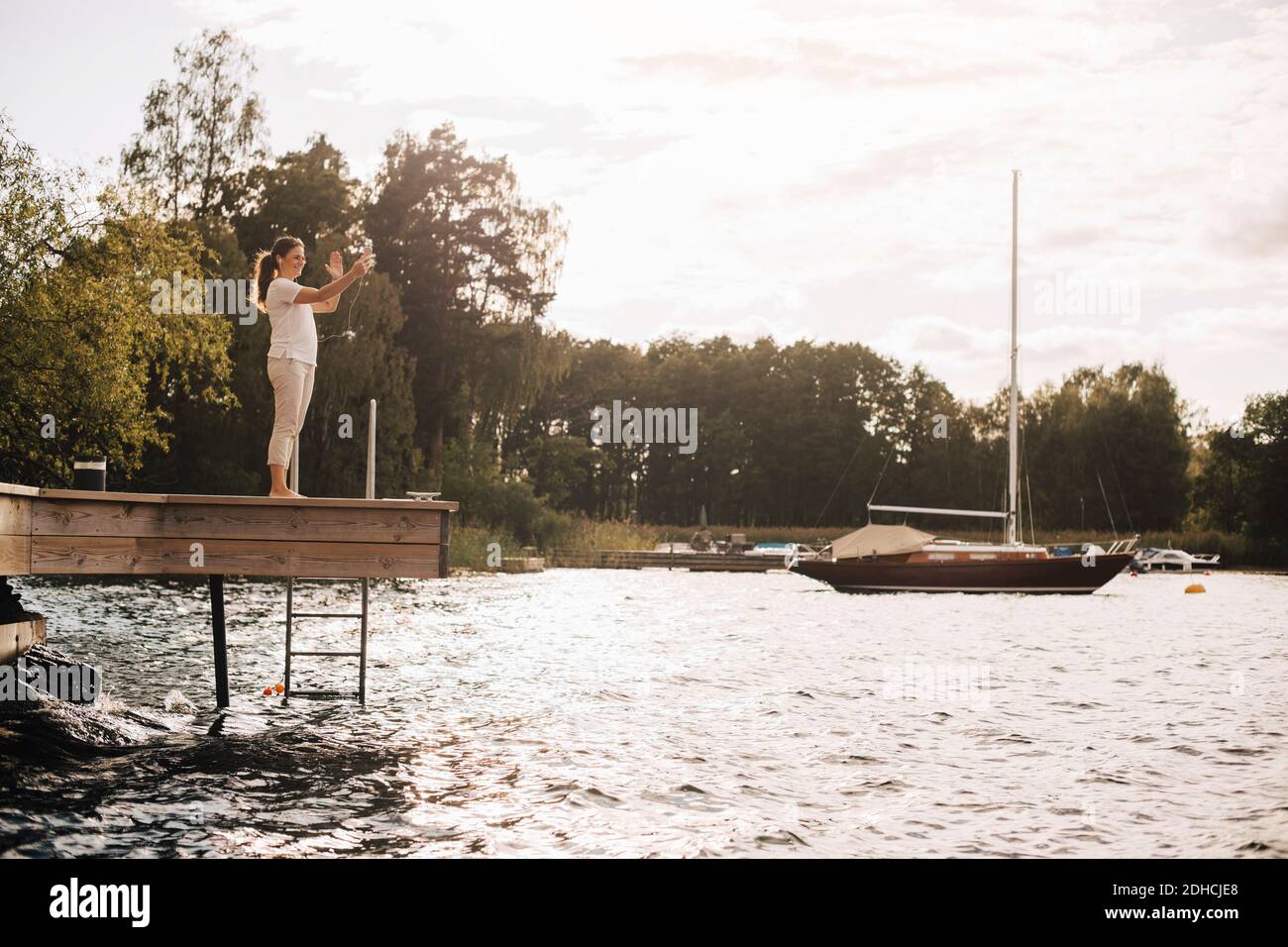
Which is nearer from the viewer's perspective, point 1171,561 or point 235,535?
point 235,535

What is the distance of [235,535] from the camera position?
1015 centimetres

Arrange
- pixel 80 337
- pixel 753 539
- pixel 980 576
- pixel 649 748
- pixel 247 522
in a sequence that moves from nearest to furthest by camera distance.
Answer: pixel 247 522, pixel 649 748, pixel 80 337, pixel 980 576, pixel 753 539

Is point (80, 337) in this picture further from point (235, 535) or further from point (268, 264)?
point (235, 535)

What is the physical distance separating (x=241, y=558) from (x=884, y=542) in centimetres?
3161

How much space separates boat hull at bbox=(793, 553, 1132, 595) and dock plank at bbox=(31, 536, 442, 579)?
31021 millimetres

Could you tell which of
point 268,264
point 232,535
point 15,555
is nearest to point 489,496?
point 232,535

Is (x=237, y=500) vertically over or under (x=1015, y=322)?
under

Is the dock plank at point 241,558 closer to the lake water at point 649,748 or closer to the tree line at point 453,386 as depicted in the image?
the lake water at point 649,748

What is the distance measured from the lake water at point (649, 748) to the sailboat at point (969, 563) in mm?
15484

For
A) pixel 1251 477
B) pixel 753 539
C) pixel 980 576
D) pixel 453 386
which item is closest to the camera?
pixel 980 576

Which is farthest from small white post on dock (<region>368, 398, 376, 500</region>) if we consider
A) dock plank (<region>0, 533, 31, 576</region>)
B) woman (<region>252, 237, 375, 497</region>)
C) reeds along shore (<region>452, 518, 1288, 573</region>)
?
reeds along shore (<region>452, 518, 1288, 573</region>)

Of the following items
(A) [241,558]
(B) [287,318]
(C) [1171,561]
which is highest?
(B) [287,318]
